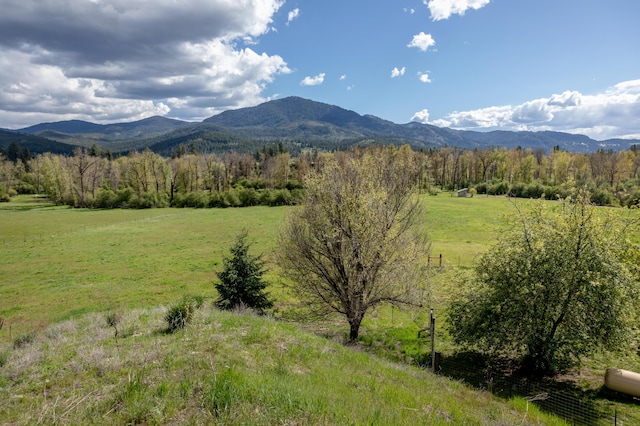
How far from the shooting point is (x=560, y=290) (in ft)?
42.6

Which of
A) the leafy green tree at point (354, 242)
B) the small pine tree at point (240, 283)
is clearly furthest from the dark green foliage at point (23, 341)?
the leafy green tree at point (354, 242)

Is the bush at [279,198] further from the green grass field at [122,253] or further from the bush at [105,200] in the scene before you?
the bush at [105,200]

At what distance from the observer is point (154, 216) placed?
72812 millimetres

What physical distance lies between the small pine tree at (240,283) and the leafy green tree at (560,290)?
11937 mm

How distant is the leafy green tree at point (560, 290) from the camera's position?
1265cm

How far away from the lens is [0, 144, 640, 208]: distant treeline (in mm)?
91188

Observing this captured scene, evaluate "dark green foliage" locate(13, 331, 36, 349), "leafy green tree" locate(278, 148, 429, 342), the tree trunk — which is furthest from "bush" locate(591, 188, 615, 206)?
"dark green foliage" locate(13, 331, 36, 349)

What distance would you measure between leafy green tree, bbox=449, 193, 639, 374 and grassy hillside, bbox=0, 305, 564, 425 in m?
3.12

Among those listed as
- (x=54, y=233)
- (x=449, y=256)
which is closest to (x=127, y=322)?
(x=449, y=256)

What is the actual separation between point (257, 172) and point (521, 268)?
428ft

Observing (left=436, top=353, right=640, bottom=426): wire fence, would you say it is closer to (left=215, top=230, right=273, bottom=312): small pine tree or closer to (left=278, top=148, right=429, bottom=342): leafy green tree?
(left=278, top=148, right=429, bottom=342): leafy green tree

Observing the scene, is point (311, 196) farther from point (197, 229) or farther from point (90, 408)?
point (197, 229)

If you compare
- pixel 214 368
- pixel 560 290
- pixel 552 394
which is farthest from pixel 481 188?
pixel 214 368

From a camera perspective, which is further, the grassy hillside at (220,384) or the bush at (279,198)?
the bush at (279,198)
